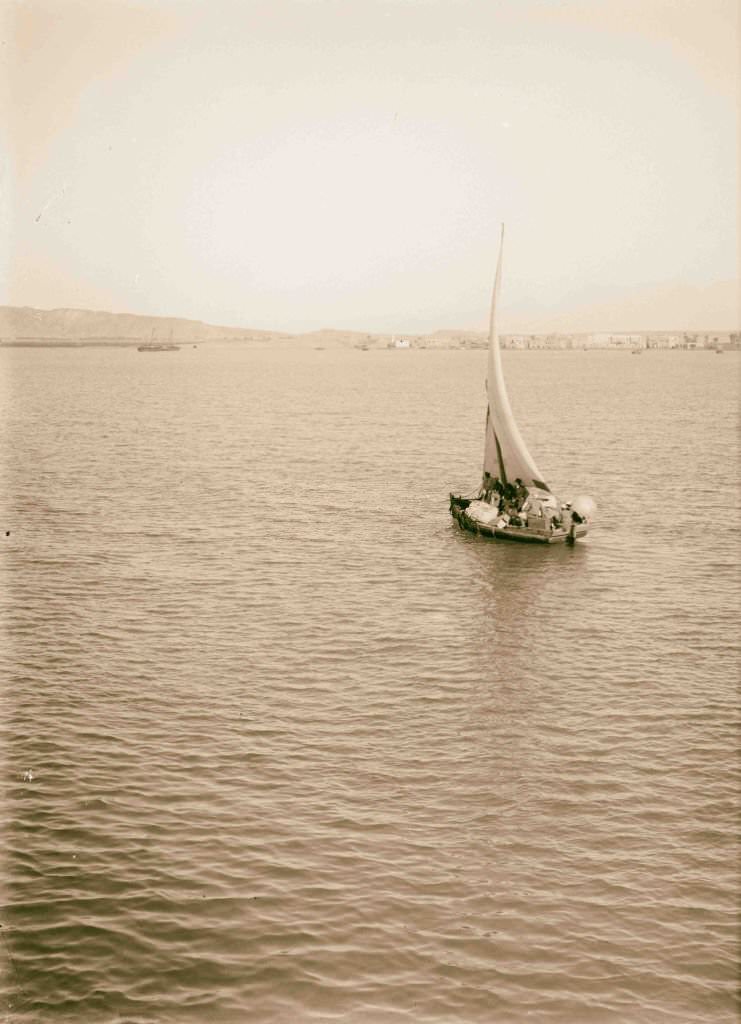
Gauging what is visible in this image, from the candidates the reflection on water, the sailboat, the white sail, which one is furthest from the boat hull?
the white sail

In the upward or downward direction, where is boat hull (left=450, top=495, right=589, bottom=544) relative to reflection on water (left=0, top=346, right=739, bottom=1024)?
upward

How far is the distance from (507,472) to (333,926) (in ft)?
146

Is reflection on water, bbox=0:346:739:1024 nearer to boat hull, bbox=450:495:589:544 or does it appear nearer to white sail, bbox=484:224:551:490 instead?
boat hull, bbox=450:495:589:544

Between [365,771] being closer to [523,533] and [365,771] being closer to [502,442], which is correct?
[523,533]

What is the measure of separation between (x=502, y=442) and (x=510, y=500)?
4.31 m

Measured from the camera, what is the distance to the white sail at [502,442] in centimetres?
6531

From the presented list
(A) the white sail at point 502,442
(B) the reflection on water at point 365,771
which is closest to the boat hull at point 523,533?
(B) the reflection on water at point 365,771

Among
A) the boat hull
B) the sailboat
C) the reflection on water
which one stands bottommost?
the reflection on water

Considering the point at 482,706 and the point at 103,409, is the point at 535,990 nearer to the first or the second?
the point at 482,706

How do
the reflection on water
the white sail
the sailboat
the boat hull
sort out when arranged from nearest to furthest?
1. the reflection on water
2. the boat hull
3. the sailboat
4. the white sail

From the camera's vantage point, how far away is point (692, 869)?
2667 centimetres

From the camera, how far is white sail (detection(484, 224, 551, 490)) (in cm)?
6531

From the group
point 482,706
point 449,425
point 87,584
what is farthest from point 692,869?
point 449,425

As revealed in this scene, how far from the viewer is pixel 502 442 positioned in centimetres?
6644
